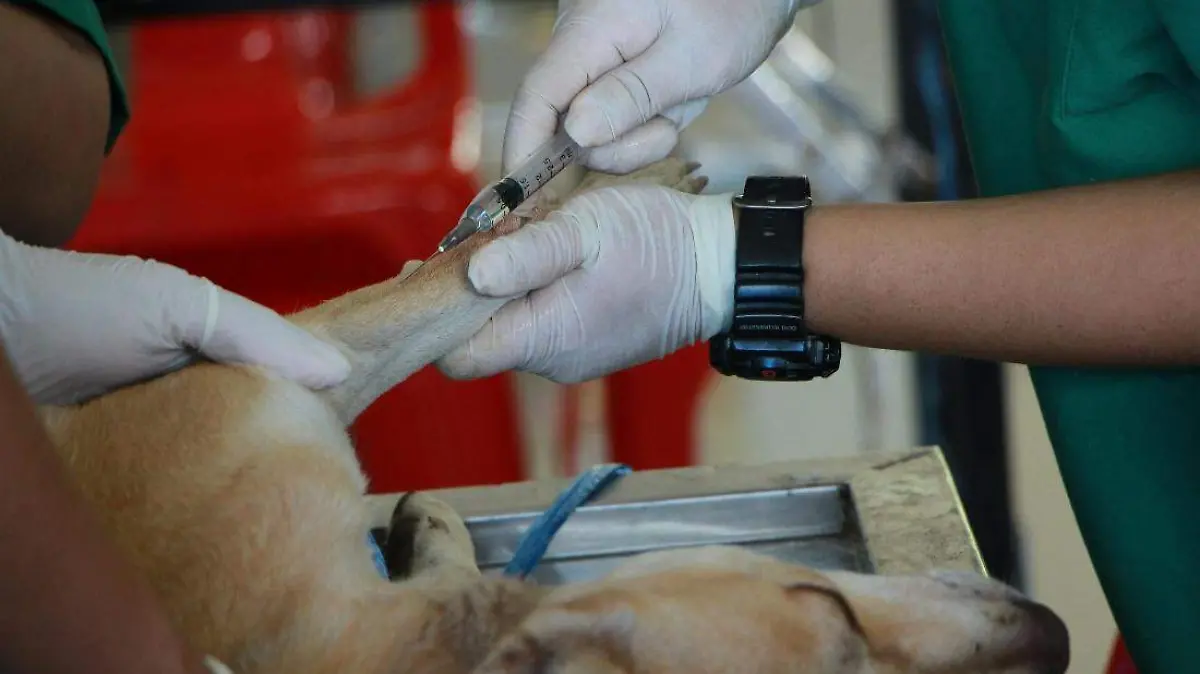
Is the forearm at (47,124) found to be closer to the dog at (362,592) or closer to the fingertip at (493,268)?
the dog at (362,592)

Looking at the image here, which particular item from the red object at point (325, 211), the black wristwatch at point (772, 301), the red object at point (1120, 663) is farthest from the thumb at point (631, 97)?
the red object at point (325, 211)

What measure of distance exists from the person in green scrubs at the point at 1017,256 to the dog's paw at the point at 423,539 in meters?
0.12

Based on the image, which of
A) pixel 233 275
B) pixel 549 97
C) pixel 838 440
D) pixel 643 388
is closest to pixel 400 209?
pixel 233 275

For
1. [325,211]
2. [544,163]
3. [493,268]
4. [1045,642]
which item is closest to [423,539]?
[493,268]

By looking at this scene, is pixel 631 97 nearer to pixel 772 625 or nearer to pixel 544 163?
pixel 544 163

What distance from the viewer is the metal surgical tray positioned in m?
1.00

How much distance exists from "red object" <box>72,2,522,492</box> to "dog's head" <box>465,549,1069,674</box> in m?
1.06

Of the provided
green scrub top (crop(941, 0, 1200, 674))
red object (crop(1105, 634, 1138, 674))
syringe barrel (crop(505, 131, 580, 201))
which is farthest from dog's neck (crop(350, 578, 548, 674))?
red object (crop(1105, 634, 1138, 674))

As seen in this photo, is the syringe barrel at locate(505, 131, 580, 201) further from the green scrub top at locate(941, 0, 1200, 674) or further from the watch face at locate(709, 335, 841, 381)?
the green scrub top at locate(941, 0, 1200, 674)

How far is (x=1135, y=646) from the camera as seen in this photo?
36.8 inches

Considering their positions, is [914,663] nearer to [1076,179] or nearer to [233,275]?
[1076,179]

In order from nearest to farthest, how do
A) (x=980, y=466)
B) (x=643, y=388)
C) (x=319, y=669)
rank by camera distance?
(x=319, y=669)
(x=980, y=466)
(x=643, y=388)

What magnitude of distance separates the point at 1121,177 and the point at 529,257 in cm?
45

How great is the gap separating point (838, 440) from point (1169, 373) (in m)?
1.62
